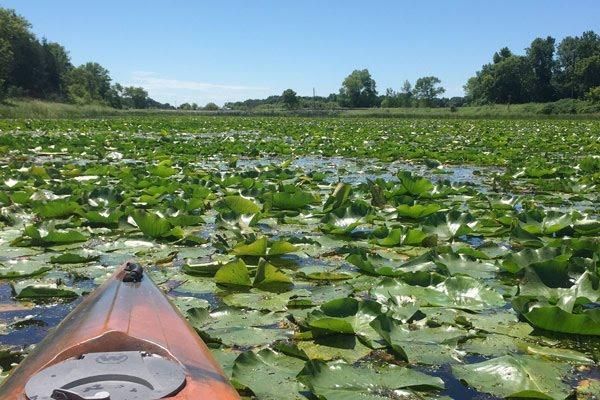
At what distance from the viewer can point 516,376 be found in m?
1.81

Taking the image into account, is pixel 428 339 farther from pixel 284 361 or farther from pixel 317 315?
pixel 284 361

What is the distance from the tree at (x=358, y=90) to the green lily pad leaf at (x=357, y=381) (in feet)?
269

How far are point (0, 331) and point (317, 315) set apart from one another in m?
1.20

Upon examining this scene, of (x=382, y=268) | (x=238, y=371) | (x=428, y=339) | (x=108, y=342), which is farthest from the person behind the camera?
(x=382, y=268)

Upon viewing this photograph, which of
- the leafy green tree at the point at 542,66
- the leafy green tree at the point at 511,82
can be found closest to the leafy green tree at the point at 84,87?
the leafy green tree at the point at 511,82

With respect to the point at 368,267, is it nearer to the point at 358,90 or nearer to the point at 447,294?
the point at 447,294

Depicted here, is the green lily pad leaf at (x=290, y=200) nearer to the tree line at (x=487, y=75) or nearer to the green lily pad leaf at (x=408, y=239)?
the green lily pad leaf at (x=408, y=239)

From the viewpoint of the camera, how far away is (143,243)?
11.7 ft

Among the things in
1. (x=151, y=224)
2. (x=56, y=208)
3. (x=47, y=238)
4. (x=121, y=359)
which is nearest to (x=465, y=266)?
(x=151, y=224)

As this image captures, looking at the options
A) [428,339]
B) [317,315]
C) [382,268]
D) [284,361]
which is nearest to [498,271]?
[382,268]

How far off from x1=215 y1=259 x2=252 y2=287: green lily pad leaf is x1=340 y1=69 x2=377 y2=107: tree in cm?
8104

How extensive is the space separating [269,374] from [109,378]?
0.69m

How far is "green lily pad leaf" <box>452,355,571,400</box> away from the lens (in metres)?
1.75

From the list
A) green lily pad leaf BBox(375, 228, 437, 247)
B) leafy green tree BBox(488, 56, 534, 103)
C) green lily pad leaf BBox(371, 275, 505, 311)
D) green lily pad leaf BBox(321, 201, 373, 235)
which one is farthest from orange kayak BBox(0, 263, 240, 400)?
leafy green tree BBox(488, 56, 534, 103)
